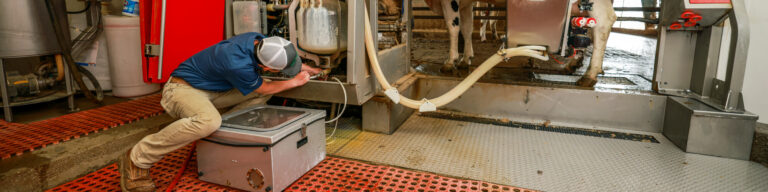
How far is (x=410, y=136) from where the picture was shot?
375cm

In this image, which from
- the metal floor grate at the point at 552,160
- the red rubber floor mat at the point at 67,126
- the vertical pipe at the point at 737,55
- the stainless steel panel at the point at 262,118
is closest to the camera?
the stainless steel panel at the point at 262,118

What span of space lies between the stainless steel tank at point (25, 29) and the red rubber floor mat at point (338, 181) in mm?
1918

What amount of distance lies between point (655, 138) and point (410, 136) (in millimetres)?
2028

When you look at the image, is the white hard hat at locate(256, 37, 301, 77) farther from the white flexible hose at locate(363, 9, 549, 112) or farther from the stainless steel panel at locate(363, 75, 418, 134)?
the stainless steel panel at locate(363, 75, 418, 134)

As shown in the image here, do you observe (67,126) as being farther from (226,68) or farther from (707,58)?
(707,58)

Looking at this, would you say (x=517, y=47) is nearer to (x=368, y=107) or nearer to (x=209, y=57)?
(x=368, y=107)

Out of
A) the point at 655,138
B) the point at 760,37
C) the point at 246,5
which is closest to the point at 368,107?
the point at 246,5

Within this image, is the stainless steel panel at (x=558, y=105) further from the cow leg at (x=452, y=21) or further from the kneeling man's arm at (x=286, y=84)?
the kneeling man's arm at (x=286, y=84)

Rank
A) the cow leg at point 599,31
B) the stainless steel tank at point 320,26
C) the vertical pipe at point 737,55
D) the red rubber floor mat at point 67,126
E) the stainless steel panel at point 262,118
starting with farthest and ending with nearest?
1. the cow leg at point 599,31
2. the red rubber floor mat at point 67,126
3. the vertical pipe at point 737,55
4. the stainless steel tank at point 320,26
5. the stainless steel panel at point 262,118

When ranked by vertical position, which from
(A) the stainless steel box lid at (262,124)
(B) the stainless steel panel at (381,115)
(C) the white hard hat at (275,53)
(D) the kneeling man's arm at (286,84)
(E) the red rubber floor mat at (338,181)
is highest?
(C) the white hard hat at (275,53)

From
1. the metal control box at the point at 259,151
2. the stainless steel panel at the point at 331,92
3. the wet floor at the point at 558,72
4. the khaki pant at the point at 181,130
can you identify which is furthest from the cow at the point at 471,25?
the khaki pant at the point at 181,130

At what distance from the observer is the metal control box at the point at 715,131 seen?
3154 millimetres

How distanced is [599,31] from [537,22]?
2.63 feet

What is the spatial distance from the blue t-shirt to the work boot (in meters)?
0.61
